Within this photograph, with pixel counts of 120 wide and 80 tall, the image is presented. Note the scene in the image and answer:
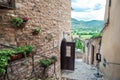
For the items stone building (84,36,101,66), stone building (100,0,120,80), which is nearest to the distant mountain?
stone building (84,36,101,66)

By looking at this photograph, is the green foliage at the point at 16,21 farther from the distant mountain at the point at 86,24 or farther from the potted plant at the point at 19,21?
the distant mountain at the point at 86,24

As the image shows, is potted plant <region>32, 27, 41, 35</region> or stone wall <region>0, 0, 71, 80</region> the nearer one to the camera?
stone wall <region>0, 0, 71, 80</region>

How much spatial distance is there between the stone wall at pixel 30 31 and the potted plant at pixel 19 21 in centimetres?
10

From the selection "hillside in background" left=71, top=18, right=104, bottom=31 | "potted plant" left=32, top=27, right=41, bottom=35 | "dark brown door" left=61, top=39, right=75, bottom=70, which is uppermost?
"hillside in background" left=71, top=18, right=104, bottom=31

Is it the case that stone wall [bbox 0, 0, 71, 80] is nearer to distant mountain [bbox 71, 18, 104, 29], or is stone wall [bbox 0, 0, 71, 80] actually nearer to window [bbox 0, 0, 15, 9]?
window [bbox 0, 0, 15, 9]

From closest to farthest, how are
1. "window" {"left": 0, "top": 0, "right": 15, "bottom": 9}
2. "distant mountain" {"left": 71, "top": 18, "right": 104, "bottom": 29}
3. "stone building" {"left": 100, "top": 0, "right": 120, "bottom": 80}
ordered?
"window" {"left": 0, "top": 0, "right": 15, "bottom": 9}, "stone building" {"left": 100, "top": 0, "right": 120, "bottom": 80}, "distant mountain" {"left": 71, "top": 18, "right": 104, "bottom": 29}

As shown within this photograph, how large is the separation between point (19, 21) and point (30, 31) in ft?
2.19

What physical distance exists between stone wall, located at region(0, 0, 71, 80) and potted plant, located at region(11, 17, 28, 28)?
0.10 meters

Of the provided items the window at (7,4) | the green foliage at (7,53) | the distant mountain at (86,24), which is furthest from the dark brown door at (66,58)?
the distant mountain at (86,24)

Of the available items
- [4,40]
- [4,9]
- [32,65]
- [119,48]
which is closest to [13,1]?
[4,9]

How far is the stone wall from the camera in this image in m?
4.13

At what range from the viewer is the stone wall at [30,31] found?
4.13m

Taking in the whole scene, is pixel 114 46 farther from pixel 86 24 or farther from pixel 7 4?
pixel 86 24

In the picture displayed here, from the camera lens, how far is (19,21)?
14.1ft
